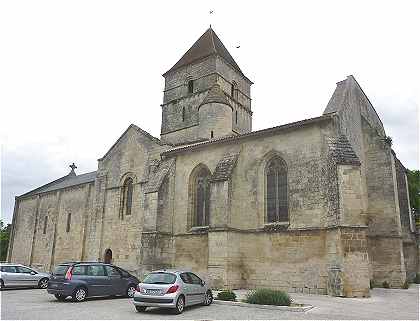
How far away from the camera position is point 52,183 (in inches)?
1357

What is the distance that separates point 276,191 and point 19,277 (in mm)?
12007

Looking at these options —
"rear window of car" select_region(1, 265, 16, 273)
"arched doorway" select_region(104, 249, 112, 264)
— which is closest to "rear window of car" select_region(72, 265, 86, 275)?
"rear window of car" select_region(1, 265, 16, 273)

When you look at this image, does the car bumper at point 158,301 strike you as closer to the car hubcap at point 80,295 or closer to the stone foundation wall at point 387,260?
the car hubcap at point 80,295

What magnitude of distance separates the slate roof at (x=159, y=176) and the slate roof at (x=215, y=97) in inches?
255

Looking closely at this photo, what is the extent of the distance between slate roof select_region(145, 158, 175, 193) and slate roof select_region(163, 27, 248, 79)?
11.5 metres

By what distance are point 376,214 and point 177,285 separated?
508 inches

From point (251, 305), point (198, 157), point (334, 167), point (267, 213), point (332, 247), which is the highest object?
point (198, 157)

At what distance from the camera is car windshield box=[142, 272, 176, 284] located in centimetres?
994

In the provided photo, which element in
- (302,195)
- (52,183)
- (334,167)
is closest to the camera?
(334,167)

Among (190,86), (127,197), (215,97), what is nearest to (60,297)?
(127,197)

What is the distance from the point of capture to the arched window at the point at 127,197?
21.6 m

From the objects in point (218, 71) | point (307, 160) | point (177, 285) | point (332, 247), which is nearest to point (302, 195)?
point (307, 160)

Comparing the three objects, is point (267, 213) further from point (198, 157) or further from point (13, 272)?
point (13, 272)

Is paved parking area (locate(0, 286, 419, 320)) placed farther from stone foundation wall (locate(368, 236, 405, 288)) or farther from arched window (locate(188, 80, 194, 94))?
arched window (locate(188, 80, 194, 94))
